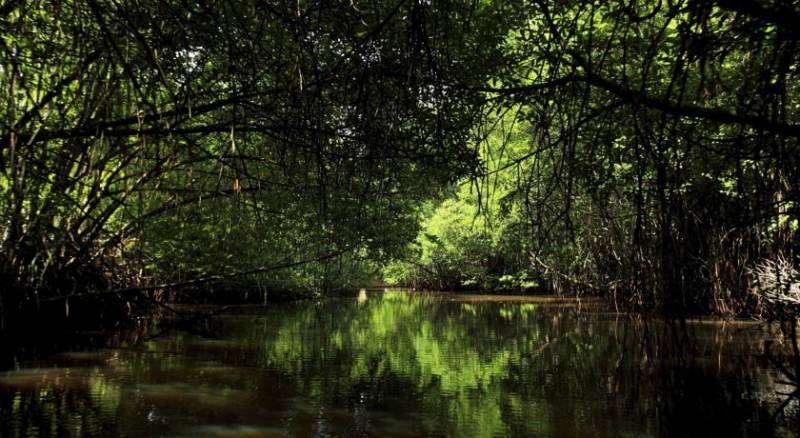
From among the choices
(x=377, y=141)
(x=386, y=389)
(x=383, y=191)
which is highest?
(x=377, y=141)

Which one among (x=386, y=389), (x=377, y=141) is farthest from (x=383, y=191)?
(x=386, y=389)

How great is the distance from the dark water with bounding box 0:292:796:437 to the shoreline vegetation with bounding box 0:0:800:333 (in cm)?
75

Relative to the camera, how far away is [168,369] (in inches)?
222

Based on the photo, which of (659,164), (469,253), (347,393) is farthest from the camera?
(469,253)

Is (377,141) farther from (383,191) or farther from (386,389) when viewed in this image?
(386,389)

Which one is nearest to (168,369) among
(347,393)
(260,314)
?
(347,393)

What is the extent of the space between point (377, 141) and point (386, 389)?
3524 mm

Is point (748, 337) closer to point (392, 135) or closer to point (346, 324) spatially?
point (346, 324)

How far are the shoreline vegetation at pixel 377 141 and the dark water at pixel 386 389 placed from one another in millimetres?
753

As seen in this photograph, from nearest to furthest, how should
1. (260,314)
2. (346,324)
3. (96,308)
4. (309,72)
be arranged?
(309,72) < (96,308) < (346,324) < (260,314)

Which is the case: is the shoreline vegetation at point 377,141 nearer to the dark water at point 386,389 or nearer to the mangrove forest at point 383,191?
the mangrove forest at point 383,191

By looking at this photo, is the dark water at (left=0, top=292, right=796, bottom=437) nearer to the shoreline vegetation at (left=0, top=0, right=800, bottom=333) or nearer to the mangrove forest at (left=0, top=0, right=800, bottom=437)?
the mangrove forest at (left=0, top=0, right=800, bottom=437)

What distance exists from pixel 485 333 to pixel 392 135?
293 inches

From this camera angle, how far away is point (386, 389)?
5.06 m
